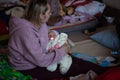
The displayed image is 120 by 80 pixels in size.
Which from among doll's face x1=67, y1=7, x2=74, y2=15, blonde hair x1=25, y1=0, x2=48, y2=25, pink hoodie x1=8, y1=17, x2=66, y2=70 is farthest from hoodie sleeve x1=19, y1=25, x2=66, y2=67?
doll's face x1=67, y1=7, x2=74, y2=15

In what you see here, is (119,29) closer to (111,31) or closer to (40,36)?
(111,31)

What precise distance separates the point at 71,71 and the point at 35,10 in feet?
1.77

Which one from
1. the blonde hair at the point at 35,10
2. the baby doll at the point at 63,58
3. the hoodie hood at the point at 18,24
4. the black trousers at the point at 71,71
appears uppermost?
the blonde hair at the point at 35,10

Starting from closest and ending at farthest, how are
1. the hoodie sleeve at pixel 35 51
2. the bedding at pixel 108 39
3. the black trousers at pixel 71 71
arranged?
the hoodie sleeve at pixel 35 51 < the black trousers at pixel 71 71 < the bedding at pixel 108 39

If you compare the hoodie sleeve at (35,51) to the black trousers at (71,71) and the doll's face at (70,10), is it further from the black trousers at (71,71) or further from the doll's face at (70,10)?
the doll's face at (70,10)

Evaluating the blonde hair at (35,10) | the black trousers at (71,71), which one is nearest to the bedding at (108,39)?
the black trousers at (71,71)

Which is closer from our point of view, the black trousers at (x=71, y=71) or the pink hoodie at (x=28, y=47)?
the pink hoodie at (x=28, y=47)

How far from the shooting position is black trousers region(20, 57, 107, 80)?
1.72m

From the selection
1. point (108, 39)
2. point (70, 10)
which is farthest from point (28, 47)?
point (70, 10)

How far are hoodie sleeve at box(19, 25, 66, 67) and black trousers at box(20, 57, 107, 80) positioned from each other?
71 mm

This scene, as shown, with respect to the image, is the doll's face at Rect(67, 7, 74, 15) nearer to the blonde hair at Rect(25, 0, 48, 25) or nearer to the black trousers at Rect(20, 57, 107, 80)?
the black trousers at Rect(20, 57, 107, 80)

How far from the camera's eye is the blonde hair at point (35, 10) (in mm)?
1628

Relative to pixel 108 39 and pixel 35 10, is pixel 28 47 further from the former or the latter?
pixel 108 39

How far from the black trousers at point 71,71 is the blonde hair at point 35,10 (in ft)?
1.21
